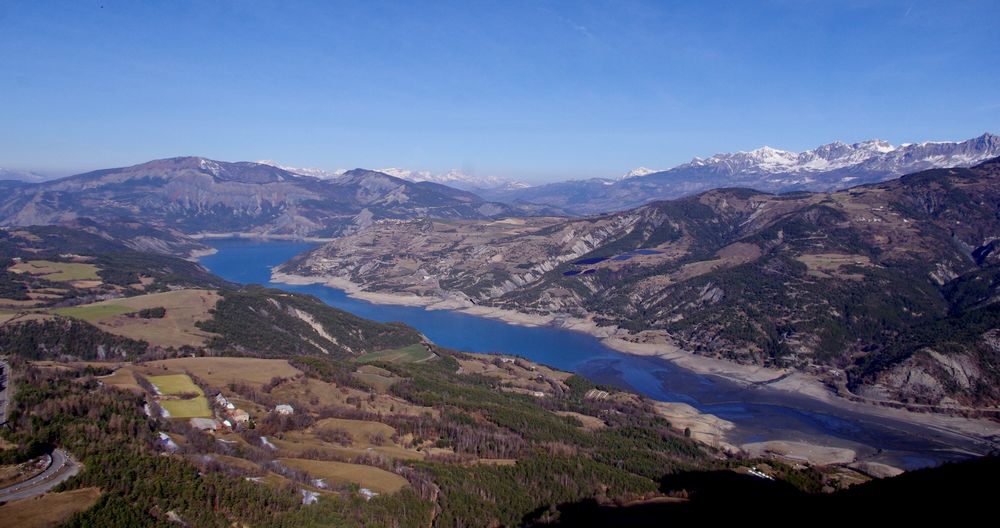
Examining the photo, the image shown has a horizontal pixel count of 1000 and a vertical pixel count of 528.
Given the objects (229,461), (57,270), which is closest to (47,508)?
(229,461)

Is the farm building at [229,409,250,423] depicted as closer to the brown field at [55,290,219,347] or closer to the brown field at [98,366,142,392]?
the brown field at [98,366,142,392]

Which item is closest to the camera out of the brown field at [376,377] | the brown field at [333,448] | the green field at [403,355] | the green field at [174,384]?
the brown field at [333,448]

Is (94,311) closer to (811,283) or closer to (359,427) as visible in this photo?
(359,427)

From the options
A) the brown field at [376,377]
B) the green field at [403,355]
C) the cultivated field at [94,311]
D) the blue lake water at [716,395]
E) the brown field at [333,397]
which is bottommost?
the blue lake water at [716,395]

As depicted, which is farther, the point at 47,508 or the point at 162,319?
the point at 162,319

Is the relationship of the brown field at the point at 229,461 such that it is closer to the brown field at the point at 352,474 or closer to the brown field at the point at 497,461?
the brown field at the point at 352,474

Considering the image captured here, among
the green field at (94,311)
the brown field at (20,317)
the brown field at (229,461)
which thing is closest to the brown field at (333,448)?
the brown field at (229,461)
